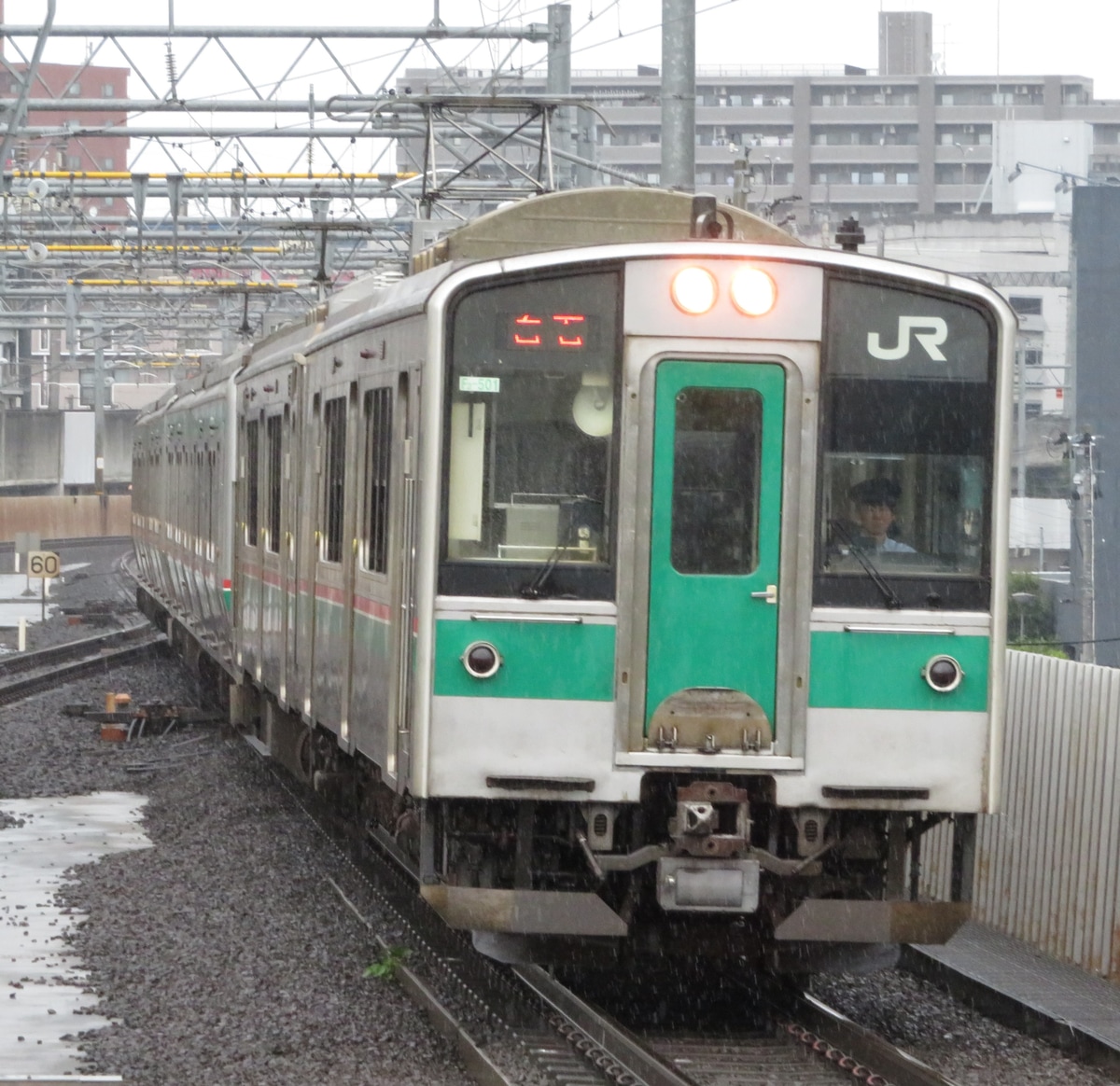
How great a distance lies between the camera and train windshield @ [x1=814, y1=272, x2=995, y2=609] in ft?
23.6

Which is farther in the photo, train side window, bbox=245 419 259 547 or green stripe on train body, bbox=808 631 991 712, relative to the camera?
train side window, bbox=245 419 259 547

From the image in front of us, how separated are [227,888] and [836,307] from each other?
488 centimetres

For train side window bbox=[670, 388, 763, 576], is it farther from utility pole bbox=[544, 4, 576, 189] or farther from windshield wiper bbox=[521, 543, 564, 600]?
utility pole bbox=[544, 4, 576, 189]

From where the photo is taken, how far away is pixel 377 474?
27.7 ft

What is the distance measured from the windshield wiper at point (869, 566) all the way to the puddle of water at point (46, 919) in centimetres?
313

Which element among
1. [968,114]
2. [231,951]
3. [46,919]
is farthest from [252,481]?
[968,114]

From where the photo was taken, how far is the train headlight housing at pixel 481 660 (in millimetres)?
7051

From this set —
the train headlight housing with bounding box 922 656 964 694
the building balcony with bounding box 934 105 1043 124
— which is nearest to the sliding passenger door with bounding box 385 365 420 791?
the train headlight housing with bounding box 922 656 964 694

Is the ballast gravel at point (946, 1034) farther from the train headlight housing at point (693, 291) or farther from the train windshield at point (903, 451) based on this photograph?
the train headlight housing at point (693, 291)

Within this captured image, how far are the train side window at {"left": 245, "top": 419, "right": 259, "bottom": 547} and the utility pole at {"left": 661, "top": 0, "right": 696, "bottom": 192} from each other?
125 inches

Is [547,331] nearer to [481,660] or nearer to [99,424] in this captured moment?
[481,660]

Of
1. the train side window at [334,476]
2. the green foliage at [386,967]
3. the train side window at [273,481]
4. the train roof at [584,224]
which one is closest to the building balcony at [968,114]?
the train side window at [273,481]

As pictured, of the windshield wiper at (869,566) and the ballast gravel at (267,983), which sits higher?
the windshield wiper at (869,566)

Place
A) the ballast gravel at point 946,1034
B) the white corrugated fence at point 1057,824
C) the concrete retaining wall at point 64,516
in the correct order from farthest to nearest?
1. the concrete retaining wall at point 64,516
2. the white corrugated fence at point 1057,824
3. the ballast gravel at point 946,1034
